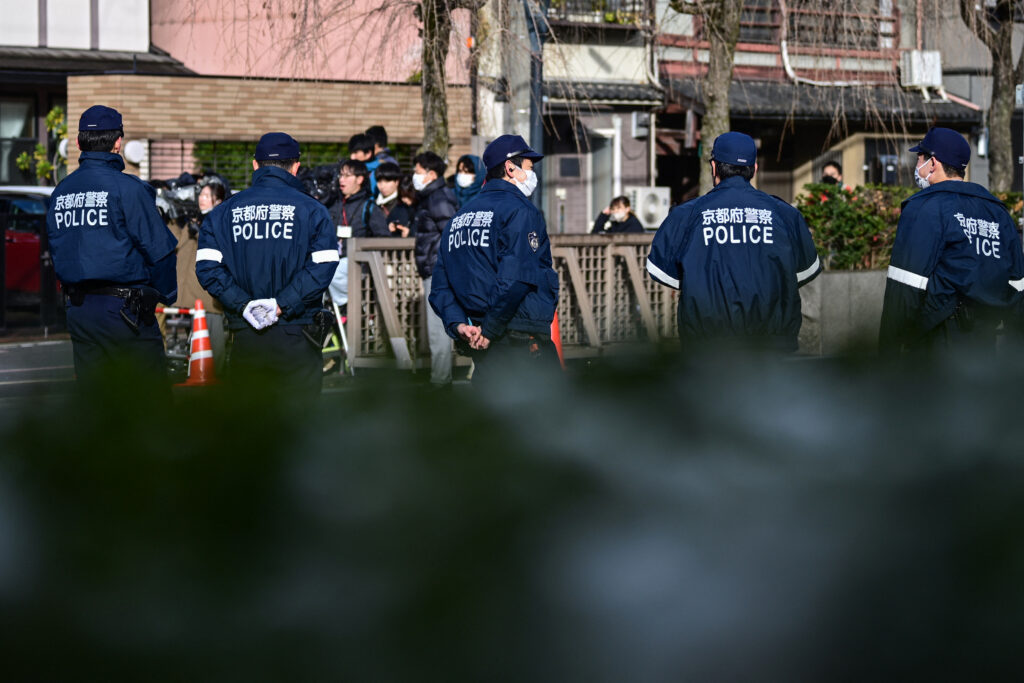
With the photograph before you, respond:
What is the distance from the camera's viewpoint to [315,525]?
177 centimetres

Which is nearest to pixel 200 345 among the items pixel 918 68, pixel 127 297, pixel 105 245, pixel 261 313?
pixel 127 297

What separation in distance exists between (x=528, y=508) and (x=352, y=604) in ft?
0.91

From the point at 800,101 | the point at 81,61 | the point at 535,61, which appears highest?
the point at 81,61

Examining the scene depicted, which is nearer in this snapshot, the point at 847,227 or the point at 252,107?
the point at 847,227

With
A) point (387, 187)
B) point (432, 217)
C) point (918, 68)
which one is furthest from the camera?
point (918, 68)

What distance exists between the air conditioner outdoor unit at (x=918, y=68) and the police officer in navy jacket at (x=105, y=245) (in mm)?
21466

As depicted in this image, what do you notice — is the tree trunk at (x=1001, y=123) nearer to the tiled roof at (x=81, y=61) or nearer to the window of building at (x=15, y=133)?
the tiled roof at (x=81, y=61)

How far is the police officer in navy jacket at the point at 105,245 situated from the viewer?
6246 mm

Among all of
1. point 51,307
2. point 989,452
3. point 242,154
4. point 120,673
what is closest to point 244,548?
point 120,673

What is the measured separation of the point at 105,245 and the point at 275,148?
943 mm

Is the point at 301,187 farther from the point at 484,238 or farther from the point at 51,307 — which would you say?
the point at 51,307

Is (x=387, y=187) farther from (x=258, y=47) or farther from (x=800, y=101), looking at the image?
(x=800, y=101)

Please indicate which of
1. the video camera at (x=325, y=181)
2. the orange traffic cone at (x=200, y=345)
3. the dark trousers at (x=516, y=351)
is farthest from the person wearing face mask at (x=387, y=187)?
the dark trousers at (x=516, y=351)

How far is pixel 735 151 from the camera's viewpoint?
562 centimetres
